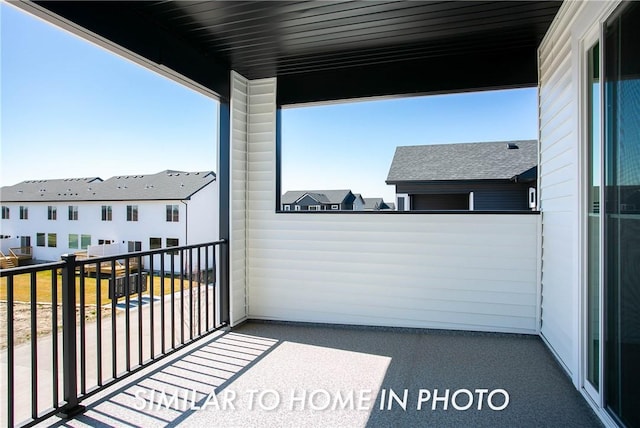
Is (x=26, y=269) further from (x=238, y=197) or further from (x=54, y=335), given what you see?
(x=238, y=197)

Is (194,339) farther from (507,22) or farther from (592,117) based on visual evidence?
(507,22)

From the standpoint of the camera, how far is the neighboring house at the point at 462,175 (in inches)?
215

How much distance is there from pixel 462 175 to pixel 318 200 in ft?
9.39

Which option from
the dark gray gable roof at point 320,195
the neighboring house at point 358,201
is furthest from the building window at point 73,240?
the neighboring house at point 358,201

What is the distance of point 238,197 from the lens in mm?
3648

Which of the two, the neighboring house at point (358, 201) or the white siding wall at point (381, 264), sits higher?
the neighboring house at point (358, 201)

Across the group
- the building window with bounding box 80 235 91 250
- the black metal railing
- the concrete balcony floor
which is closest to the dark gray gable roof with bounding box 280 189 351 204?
the black metal railing

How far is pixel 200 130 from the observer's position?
9227 millimetres

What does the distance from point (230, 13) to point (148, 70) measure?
814 mm

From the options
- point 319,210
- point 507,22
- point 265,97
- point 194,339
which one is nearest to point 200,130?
point 265,97

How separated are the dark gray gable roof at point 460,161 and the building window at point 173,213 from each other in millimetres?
3712

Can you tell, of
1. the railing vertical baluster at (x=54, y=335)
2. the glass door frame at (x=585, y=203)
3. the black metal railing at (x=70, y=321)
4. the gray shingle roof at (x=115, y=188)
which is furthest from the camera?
the gray shingle roof at (x=115, y=188)

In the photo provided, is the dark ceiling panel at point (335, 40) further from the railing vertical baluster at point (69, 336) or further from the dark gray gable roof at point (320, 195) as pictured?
the railing vertical baluster at point (69, 336)

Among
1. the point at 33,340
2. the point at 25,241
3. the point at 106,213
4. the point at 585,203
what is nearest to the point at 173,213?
the point at 106,213
